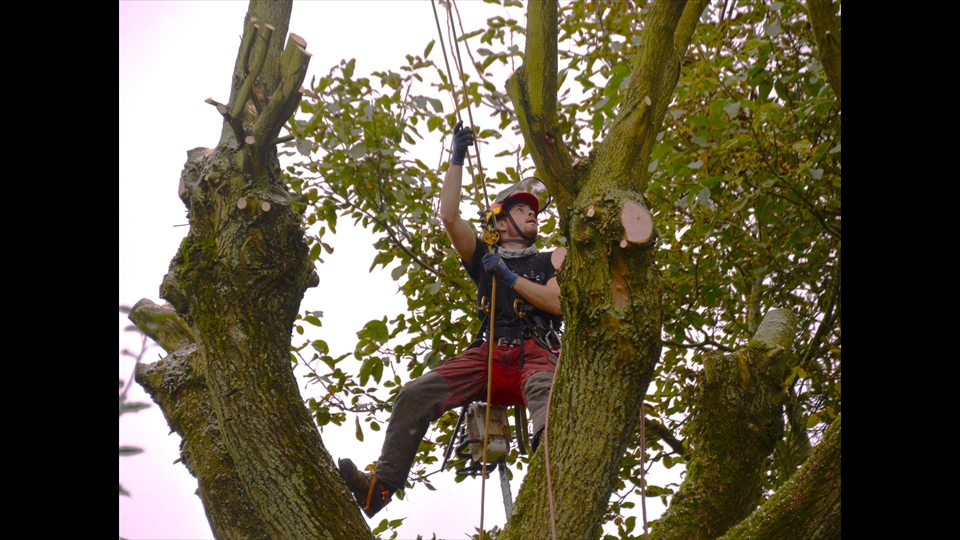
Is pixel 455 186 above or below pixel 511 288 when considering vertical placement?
above

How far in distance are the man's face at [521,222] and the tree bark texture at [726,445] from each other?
112cm

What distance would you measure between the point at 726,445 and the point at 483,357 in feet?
3.51

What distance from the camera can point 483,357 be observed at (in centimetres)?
374

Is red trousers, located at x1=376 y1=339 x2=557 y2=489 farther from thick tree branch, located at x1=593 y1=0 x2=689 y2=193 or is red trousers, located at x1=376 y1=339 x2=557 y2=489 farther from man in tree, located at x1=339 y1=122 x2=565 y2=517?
thick tree branch, located at x1=593 y1=0 x2=689 y2=193

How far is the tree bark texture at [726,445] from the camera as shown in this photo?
3379 mm

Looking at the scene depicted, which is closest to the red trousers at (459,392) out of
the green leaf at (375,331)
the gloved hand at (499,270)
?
the gloved hand at (499,270)

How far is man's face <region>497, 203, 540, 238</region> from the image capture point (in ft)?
13.7

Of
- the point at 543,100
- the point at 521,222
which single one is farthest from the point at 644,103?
the point at 521,222

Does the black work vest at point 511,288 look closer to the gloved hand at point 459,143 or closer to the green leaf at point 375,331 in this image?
the gloved hand at point 459,143

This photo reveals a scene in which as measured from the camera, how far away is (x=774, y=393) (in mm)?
3482

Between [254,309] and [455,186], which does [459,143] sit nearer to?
[455,186]

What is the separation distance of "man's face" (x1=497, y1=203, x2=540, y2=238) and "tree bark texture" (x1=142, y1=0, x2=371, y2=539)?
1379 mm
